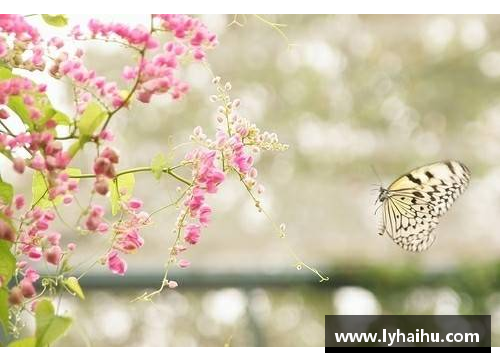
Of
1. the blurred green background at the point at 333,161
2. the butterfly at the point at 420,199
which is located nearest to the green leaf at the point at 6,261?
the butterfly at the point at 420,199

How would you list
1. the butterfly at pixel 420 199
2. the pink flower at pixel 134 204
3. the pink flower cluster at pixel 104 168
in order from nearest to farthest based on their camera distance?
the pink flower cluster at pixel 104 168 → the pink flower at pixel 134 204 → the butterfly at pixel 420 199

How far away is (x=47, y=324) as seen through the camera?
532 mm

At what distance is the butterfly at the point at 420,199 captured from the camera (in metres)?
1.47

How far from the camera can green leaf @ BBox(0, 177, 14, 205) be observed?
1.96ft

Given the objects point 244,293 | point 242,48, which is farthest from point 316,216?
point 244,293

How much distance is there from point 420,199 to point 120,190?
3.34 feet

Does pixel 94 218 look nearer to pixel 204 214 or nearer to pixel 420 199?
pixel 204 214

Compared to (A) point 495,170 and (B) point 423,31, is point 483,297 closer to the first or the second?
(A) point 495,170

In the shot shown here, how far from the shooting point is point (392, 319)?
411cm

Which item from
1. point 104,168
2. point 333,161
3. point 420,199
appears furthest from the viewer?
point 333,161

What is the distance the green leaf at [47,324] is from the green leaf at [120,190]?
Answer: 0.38ft

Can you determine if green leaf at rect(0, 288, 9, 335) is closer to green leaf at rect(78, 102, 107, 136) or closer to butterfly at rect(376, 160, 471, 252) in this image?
green leaf at rect(78, 102, 107, 136)

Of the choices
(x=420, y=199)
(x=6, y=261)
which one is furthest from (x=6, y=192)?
(x=420, y=199)

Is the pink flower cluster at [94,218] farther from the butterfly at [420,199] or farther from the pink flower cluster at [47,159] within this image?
the butterfly at [420,199]
